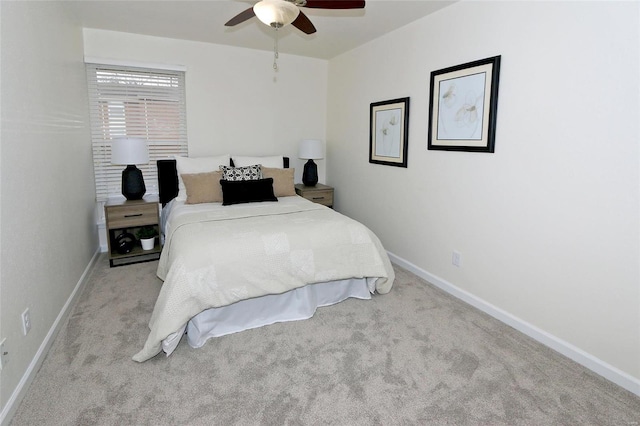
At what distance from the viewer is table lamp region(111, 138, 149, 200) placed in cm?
356

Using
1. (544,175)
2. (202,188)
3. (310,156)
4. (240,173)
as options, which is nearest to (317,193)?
(310,156)

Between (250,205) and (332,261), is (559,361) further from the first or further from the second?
(250,205)

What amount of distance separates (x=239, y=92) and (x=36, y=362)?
11.3 ft

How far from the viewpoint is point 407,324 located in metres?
2.57

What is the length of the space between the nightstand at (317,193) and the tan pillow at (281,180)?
17.4 inches

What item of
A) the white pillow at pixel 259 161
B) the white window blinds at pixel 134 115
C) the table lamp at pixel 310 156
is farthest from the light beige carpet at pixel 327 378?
the table lamp at pixel 310 156

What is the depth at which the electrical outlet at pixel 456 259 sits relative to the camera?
3.00 m

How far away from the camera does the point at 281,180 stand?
396 cm

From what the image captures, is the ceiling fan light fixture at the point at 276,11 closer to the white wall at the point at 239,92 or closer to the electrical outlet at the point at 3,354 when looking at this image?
the electrical outlet at the point at 3,354

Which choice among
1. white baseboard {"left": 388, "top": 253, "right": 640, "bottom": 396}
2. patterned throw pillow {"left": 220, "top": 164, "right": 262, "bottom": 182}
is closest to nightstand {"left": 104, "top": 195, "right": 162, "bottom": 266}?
patterned throw pillow {"left": 220, "top": 164, "right": 262, "bottom": 182}

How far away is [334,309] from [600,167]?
1.95 metres

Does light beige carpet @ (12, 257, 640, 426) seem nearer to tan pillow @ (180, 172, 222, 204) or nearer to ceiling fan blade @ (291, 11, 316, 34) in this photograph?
tan pillow @ (180, 172, 222, 204)

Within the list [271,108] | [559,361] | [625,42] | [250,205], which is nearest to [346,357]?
[559,361]

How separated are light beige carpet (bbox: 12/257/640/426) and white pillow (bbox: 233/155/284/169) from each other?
2004mm
